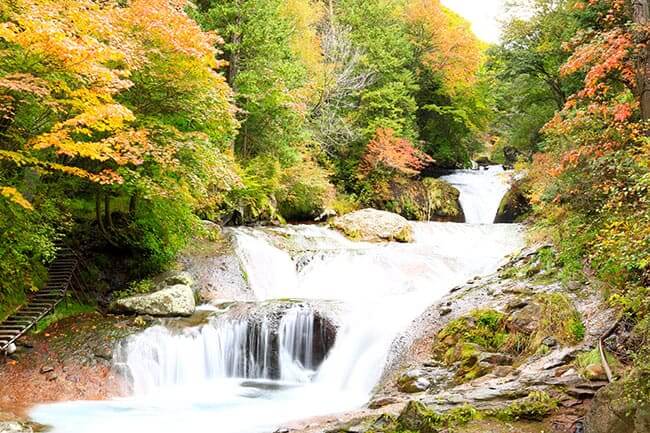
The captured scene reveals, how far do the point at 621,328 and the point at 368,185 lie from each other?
1975 centimetres

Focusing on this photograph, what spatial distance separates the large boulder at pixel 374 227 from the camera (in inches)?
749

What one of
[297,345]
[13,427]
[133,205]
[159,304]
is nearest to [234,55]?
[133,205]

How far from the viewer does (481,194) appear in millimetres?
26469

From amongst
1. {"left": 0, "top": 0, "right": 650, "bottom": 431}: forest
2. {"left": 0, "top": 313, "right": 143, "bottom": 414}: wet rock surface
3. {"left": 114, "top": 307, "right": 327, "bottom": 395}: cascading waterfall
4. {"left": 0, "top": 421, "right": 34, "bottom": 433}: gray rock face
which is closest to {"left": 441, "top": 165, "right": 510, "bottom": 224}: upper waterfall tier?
{"left": 0, "top": 0, "right": 650, "bottom": 431}: forest

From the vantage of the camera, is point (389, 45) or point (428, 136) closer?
point (389, 45)

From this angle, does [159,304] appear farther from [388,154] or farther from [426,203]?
[426,203]

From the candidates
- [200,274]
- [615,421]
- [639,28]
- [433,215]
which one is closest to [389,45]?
[433,215]

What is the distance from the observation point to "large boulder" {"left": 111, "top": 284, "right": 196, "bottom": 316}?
10289mm

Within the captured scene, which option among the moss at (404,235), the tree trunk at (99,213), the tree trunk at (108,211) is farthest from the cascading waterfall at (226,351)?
the moss at (404,235)

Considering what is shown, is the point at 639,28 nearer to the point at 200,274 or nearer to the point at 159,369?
the point at 159,369

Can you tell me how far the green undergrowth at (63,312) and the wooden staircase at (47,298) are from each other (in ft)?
0.46

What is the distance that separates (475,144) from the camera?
35688 mm

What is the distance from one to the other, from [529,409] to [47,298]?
8.86 metres

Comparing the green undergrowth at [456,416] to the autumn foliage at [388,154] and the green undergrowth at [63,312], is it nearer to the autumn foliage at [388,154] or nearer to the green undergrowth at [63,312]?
the green undergrowth at [63,312]
